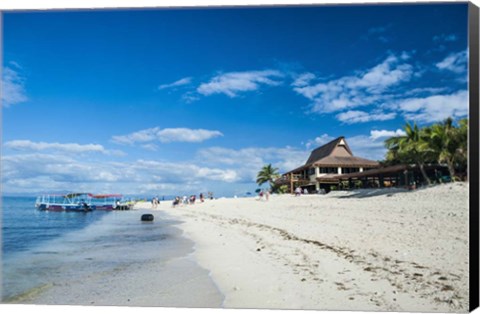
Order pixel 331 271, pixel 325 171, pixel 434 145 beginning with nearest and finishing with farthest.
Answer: pixel 331 271
pixel 434 145
pixel 325 171

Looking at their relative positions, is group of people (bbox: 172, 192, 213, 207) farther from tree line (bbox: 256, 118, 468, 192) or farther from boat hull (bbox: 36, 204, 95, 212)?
tree line (bbox: 256, 118, 468, 192)

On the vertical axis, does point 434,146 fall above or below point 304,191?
above

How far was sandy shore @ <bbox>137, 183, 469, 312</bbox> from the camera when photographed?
3814mm

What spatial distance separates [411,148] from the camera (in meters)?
7.19

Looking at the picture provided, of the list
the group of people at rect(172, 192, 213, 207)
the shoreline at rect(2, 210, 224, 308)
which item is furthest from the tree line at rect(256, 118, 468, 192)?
A: the group of people at rect(172, 192, 213, 207)

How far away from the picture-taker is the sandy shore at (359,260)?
381 centimetres

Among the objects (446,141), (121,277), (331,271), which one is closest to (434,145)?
(446,141)

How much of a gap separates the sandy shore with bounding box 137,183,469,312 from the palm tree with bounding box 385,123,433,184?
32.3 inches

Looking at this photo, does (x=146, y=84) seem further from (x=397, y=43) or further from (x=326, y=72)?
(x=397, y=43)

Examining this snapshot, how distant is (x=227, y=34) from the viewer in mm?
5930

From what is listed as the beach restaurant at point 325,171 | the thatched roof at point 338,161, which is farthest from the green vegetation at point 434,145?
the beach restaurant at point 325,171

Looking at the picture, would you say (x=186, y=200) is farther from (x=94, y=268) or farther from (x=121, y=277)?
(x=121, y=277)

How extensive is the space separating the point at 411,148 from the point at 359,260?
3481 mm

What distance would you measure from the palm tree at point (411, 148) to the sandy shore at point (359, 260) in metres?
0.82
